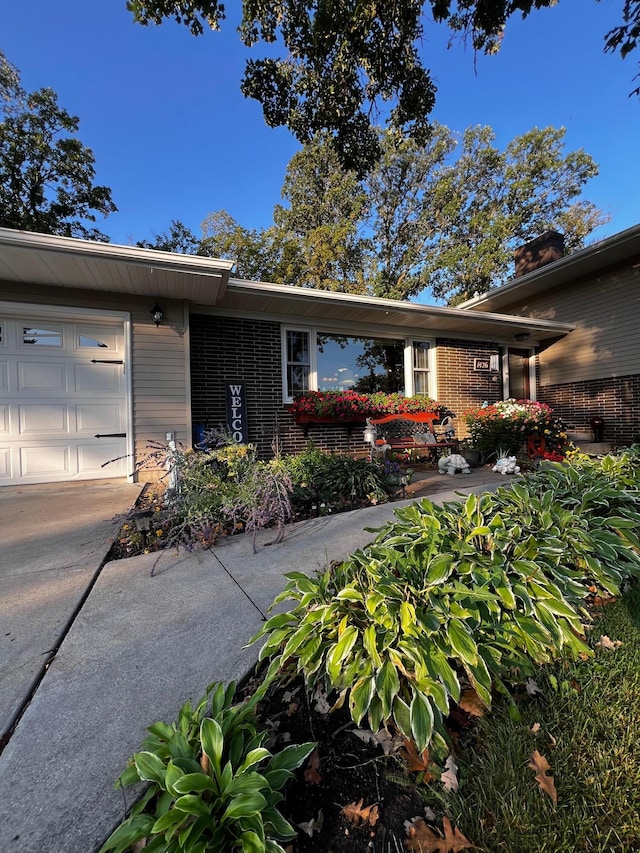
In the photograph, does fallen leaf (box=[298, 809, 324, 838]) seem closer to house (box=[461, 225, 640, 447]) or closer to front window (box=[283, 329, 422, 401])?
front window (box=[283, 329, 422, 401])

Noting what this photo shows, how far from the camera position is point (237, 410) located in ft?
19.5

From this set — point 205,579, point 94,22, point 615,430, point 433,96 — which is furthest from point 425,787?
point 615,430

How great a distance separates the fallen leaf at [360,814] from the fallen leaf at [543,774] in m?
0.46

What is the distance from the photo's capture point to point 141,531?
2863 mm

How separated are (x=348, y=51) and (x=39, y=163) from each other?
13.0m

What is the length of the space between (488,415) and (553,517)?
5.45 m

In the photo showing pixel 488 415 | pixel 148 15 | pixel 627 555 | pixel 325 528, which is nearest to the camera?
pixel 627 555

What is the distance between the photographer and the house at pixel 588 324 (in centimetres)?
738

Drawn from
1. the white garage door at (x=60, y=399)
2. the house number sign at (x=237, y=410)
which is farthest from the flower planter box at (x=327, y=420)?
the white garage door at (x=60, y=399)

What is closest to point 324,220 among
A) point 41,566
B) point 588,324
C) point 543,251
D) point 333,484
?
point 543,251

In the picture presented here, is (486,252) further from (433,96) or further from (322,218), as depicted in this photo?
(433,96)

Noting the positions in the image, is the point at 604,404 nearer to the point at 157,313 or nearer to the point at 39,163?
the point at 157,313

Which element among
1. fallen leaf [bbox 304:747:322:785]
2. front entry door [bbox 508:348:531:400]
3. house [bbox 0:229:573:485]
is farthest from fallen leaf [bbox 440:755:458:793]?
front entry door [bbox 508:348:531:400]

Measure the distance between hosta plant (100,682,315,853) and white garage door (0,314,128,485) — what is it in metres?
4.80
